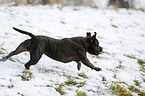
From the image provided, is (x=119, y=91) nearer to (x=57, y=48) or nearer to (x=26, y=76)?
(x=57, y=48)

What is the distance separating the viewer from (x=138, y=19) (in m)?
11.9

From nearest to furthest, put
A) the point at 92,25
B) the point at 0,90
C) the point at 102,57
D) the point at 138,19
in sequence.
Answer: the point at 0,90 → the point at 102,57 → the point at 92,25 → the point at 138,19

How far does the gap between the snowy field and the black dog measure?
0.41m

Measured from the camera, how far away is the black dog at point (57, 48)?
3.37 meters

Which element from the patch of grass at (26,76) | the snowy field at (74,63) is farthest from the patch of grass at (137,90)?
the patch of grass at (26,76)

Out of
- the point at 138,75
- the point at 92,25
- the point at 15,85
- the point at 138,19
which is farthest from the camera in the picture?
the point at 138,19

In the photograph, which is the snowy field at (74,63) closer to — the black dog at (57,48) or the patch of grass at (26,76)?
the patch of grass at (26,76)

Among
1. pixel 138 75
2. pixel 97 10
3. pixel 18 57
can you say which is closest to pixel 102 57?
pixel 138 75

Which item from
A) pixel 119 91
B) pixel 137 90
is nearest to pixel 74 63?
pixel 119 91

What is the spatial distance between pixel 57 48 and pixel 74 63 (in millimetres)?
1484

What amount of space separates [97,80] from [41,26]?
4949 mm

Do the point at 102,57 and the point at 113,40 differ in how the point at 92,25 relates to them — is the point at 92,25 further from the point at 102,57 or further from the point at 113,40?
the point at 102,57

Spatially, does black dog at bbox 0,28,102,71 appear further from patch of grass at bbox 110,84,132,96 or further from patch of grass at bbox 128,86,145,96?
patch of grass at bbox 128,86,145,96

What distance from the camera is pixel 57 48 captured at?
3.67 meters
